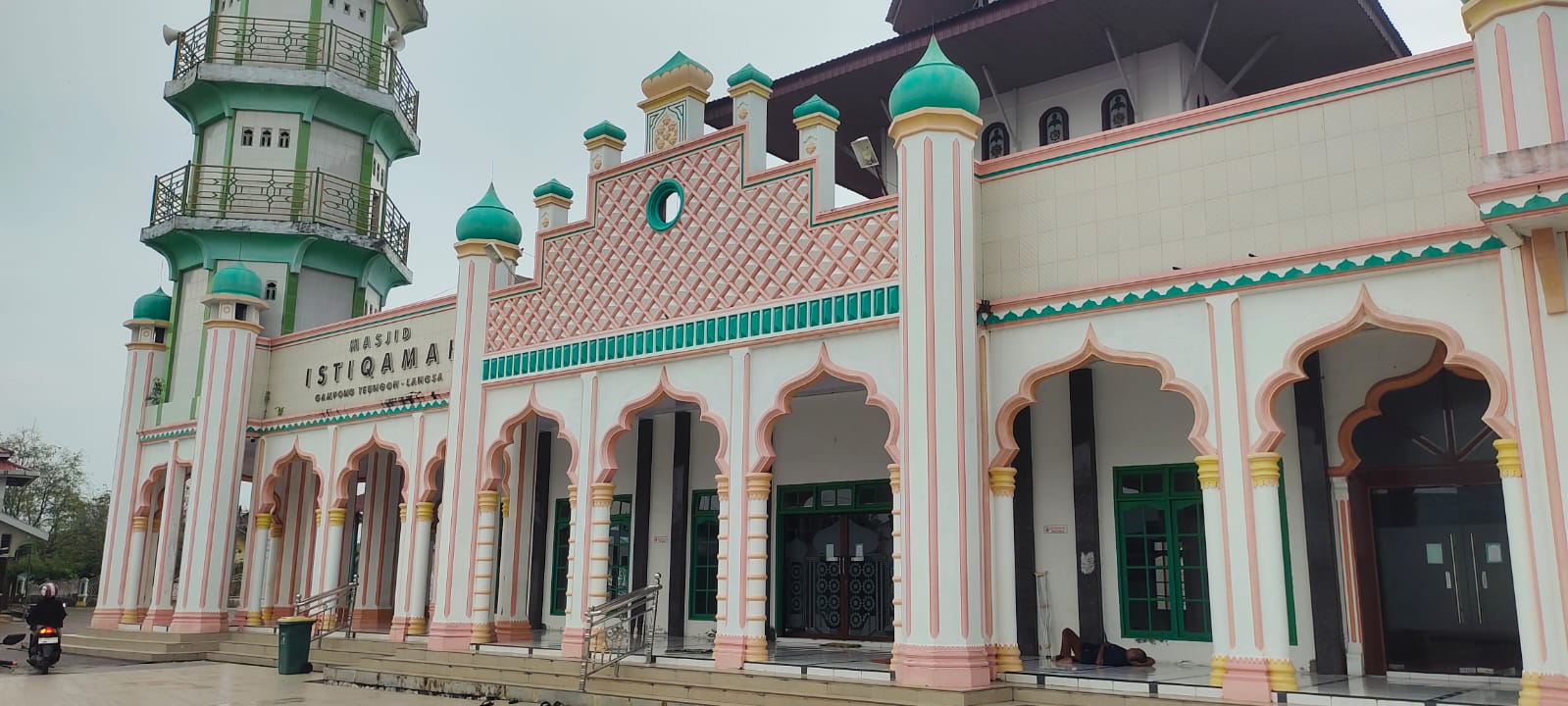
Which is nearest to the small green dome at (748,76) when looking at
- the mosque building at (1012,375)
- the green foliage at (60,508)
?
the mosque building at (1012,375)

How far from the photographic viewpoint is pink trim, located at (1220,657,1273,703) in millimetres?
7621

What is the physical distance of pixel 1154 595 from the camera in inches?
396

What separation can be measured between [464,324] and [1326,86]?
9.23m

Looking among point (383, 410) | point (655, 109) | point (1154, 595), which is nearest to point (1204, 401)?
point (1154, 595)

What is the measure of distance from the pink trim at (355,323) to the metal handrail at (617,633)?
5.10 metres

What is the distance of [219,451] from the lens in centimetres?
1619

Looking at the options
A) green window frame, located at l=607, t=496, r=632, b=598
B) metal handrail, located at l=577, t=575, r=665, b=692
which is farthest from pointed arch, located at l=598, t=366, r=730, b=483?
green window frame, located at l=607, t=496, r=632, b=598

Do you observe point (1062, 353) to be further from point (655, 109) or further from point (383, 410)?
point (383, 410)

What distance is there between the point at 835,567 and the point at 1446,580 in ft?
19.1

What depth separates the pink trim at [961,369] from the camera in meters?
8.64

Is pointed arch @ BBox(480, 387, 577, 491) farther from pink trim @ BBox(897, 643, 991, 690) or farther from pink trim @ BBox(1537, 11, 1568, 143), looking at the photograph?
pink trim @ BBox(1537, 11, 1568, 143)

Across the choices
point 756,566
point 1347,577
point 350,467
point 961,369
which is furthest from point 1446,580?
point 350,467

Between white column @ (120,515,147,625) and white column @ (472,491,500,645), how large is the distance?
7.71 m

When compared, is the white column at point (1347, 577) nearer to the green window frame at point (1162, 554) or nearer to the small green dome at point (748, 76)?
the green window frame at point (1162, 554)
